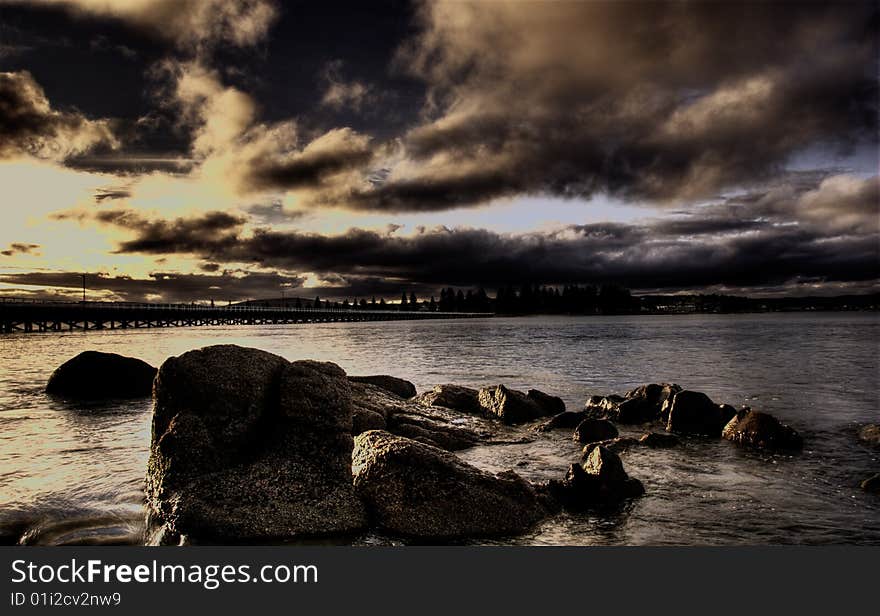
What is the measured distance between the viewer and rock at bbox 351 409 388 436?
11.6 metres

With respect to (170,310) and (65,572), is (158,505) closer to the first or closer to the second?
(65,572)

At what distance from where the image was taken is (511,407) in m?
15.8

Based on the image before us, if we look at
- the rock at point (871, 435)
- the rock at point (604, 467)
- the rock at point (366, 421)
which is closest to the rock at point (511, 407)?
the rock at point (366, 421)

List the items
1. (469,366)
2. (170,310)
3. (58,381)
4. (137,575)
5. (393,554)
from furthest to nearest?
(170,310)
(469,366)
(58,381)
(393,554)
(137,575)

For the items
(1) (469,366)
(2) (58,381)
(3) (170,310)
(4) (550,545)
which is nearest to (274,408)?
(4) (550,545)

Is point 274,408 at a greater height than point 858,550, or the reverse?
point 274,408

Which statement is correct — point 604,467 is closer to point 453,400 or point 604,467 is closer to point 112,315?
point 453,400

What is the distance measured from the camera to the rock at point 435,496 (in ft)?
24.2

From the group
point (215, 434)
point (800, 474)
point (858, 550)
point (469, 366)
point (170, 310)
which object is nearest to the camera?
point (858, 550)

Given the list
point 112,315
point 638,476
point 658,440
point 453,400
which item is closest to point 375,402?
point 453,400

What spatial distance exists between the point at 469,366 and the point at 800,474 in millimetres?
25702

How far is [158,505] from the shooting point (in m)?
7.63

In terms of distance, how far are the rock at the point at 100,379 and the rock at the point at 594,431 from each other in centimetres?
1604

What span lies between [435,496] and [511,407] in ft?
28.3
